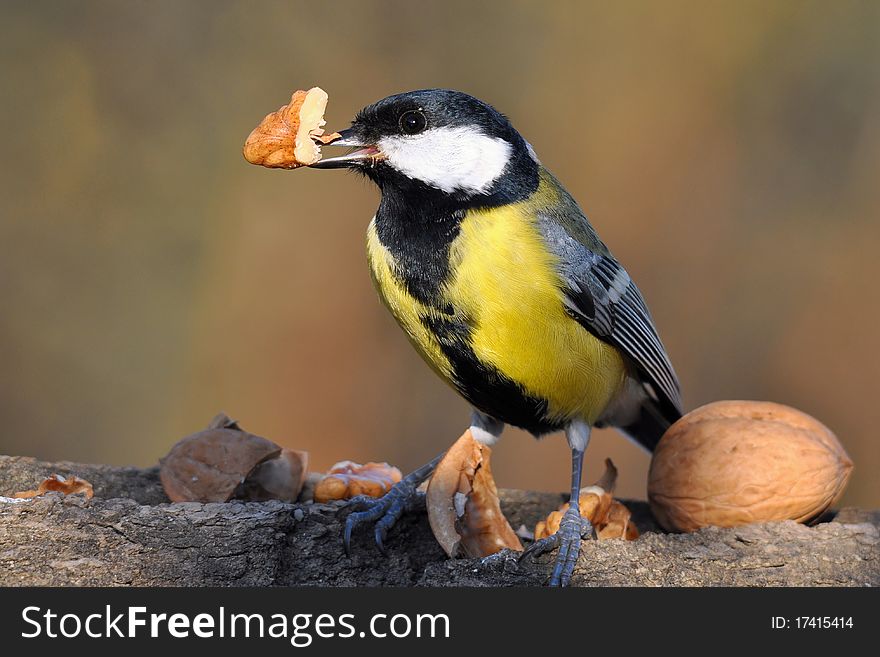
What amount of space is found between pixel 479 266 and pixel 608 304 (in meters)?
0.42

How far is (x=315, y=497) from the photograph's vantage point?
8.51 feet

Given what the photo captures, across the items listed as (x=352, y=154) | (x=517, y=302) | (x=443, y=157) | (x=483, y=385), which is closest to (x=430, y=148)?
(x=443, y=157)

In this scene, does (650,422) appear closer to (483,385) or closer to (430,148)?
(483,385)

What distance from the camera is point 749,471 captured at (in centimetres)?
236

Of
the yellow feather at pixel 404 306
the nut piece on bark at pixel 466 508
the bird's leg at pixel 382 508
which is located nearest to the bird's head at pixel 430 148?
the yellow feather at pixel 404 306

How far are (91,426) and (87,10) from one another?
1.82 meters

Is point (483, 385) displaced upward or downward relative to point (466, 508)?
upward

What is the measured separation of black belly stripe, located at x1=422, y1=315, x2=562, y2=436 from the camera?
7.46ft

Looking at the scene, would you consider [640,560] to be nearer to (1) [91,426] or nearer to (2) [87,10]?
(1) [91,426]

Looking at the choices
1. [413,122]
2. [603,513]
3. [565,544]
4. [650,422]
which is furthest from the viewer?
[650,422]

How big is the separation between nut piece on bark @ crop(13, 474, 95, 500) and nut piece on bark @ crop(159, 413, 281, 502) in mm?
180

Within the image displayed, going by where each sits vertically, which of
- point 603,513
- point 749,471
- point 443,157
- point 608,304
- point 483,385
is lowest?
point 603,513

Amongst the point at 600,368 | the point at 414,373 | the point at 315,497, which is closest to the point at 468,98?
the point at 600,368

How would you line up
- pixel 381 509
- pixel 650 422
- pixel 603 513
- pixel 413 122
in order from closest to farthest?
1. pixel 413 122
2. pixel 381 509
3. pixel 603 513
4. pixel 650 422
